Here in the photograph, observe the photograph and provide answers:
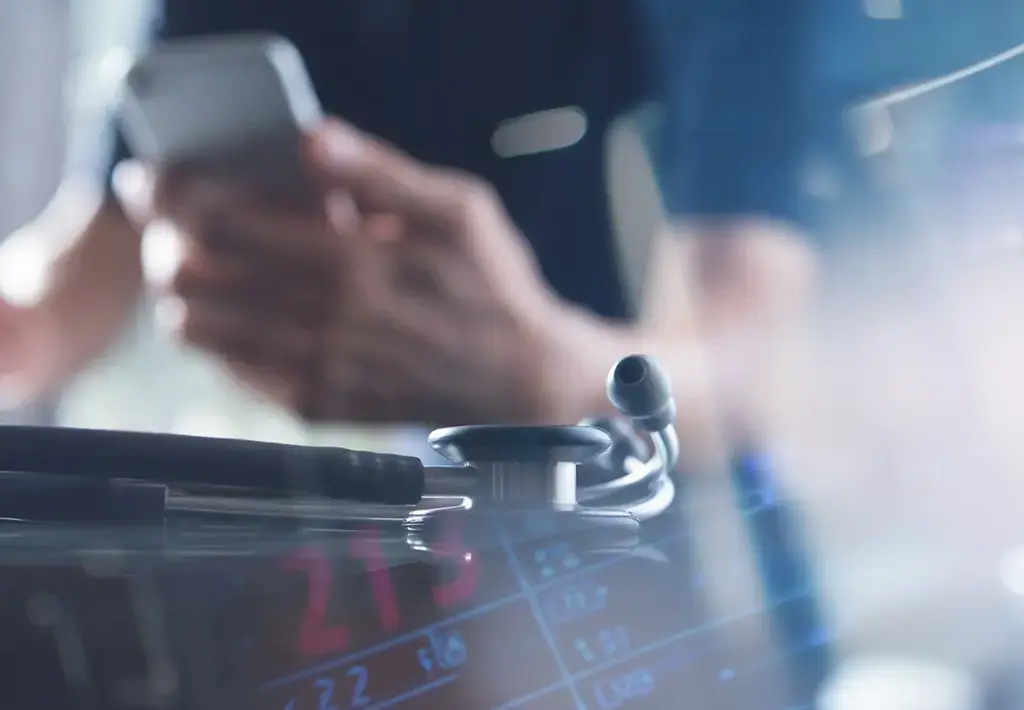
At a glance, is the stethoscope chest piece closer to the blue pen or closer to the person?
the blue pen

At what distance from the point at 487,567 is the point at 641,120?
330 mm

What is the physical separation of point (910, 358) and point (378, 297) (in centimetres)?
28

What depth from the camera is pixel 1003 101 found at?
0.38 m

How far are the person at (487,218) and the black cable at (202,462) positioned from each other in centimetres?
19

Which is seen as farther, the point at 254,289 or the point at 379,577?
the point at 254,289

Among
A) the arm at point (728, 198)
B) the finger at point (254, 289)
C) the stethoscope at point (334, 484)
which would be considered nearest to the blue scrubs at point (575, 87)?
the arm at point (728, 198)

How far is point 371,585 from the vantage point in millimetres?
238

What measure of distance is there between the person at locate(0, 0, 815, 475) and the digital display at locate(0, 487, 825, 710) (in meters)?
0.20

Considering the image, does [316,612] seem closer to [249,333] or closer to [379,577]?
[379,577]

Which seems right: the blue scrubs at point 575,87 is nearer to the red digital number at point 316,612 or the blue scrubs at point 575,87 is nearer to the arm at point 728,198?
the arm at point 728,198

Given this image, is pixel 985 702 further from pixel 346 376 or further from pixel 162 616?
pixel 346 376

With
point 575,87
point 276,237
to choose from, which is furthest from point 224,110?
point 575,87

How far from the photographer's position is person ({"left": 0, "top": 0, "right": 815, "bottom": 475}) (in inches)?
18.7

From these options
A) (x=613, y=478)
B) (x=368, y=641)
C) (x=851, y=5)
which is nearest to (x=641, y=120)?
(x=851, y=5)
